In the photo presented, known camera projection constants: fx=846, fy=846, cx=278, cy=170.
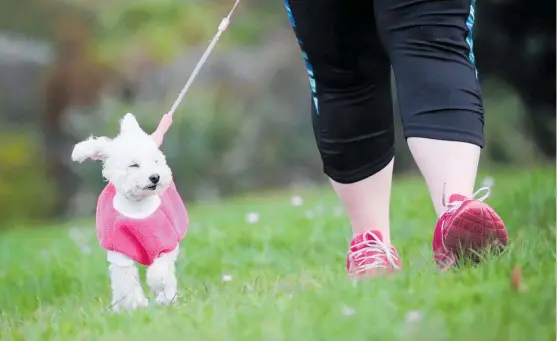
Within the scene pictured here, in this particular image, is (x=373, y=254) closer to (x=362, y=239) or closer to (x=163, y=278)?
(x=362, y=239)

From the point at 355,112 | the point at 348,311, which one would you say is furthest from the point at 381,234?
the point at 348,311

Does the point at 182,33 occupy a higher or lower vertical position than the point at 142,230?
lower

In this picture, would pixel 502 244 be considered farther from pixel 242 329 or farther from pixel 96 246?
pixel 96 246

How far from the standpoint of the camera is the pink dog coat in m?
2.17

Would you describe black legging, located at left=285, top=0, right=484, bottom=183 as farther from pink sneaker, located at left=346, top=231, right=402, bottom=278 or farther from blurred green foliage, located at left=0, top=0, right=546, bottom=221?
blurred green foliage, located at left=0, top=0, right=546, bottom=221

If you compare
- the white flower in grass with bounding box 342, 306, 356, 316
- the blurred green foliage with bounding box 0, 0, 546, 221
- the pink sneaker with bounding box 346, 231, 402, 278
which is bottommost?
the blurred green foliage with bounding box 0, 0, 546, 221

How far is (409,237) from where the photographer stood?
3426 millimetres

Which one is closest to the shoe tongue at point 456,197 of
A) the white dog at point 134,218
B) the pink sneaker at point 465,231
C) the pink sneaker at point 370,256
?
the pink sneaker at point 465,231

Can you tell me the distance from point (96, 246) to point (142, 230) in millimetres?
2177

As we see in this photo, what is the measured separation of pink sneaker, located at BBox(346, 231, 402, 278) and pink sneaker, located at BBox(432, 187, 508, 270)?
0.26m

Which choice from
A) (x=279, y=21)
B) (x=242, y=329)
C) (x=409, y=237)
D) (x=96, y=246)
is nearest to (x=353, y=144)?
(x=242, y=329)

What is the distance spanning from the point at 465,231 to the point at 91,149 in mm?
982

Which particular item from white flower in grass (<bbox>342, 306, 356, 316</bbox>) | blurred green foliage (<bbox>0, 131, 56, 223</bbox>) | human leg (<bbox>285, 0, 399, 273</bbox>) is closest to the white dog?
human leg (<bbox>285, 0, 399, 273</bbox>)

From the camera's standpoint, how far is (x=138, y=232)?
2168mm
